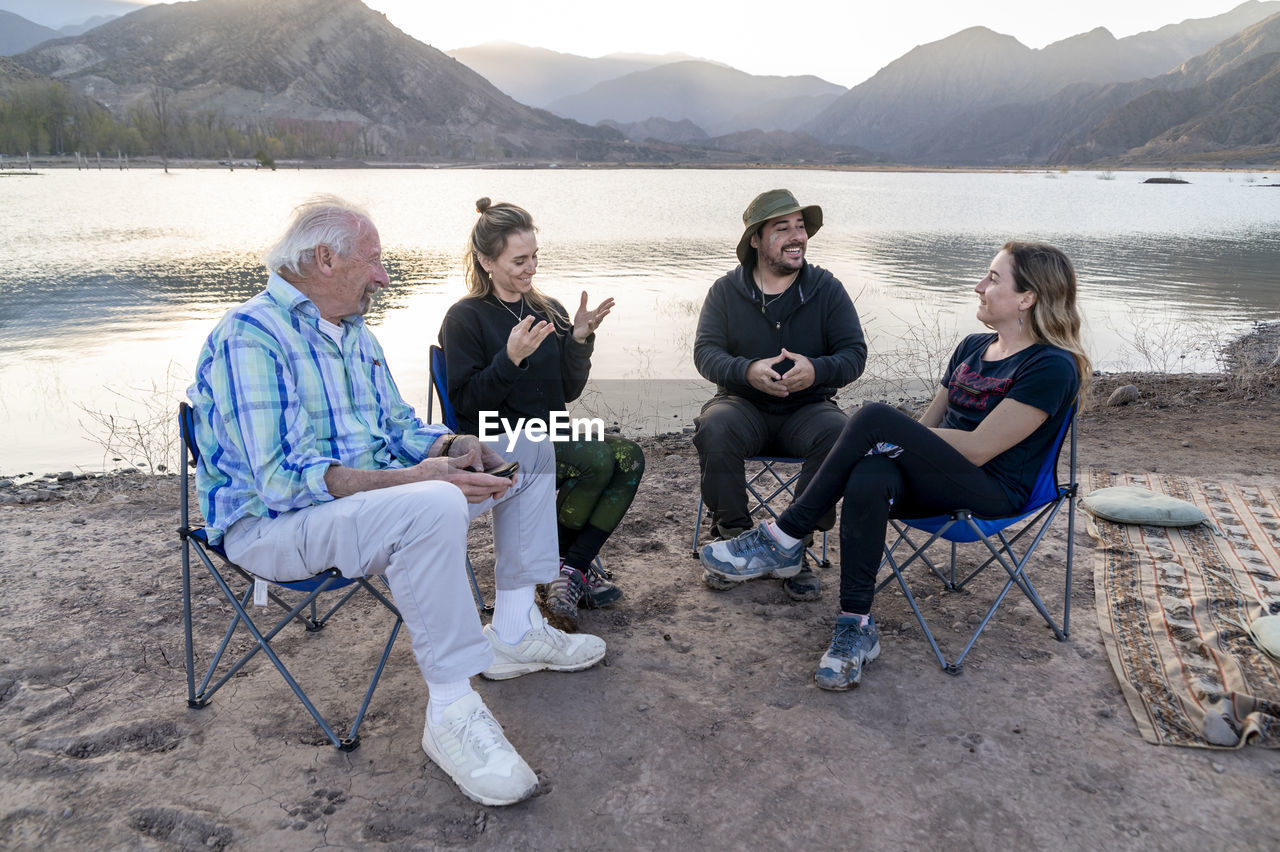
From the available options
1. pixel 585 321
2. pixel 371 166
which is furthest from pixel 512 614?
pixel 371 166

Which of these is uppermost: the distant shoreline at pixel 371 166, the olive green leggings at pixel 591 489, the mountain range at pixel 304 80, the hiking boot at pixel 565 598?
the mountain range at pixel 304 80

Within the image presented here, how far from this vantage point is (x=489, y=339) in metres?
3.47

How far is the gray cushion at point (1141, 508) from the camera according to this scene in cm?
418

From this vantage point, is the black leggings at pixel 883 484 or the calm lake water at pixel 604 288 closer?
the black leggings at pixel 883 484

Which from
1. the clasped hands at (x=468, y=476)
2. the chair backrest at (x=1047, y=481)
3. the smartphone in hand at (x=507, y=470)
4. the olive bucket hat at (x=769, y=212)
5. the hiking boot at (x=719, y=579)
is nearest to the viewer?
the clasped hands at (x=468, y=476)

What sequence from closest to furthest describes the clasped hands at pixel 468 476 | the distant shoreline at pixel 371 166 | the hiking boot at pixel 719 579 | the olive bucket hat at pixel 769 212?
the clasped hands at pixel 468 476, the hiking boot at pixel 719 579, the olive bucket hat at pixel 769 212, the distant shoreline at pixel 371 166

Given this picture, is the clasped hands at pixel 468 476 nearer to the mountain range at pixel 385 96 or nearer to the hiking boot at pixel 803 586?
the hiking boot at pixel 803 586

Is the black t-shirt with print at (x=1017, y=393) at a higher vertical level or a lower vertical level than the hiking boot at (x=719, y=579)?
higher

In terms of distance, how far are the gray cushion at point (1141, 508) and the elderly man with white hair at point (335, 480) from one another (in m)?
3.33

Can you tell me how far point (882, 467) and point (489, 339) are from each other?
5.45 ft

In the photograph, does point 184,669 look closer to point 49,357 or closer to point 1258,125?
point 49,357

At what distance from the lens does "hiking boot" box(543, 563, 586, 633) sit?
326cm

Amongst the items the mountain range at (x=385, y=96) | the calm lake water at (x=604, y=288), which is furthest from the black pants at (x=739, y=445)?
the mountain range at (x=385, y=96)

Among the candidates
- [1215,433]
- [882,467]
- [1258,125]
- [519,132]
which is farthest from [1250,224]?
[519,132]
